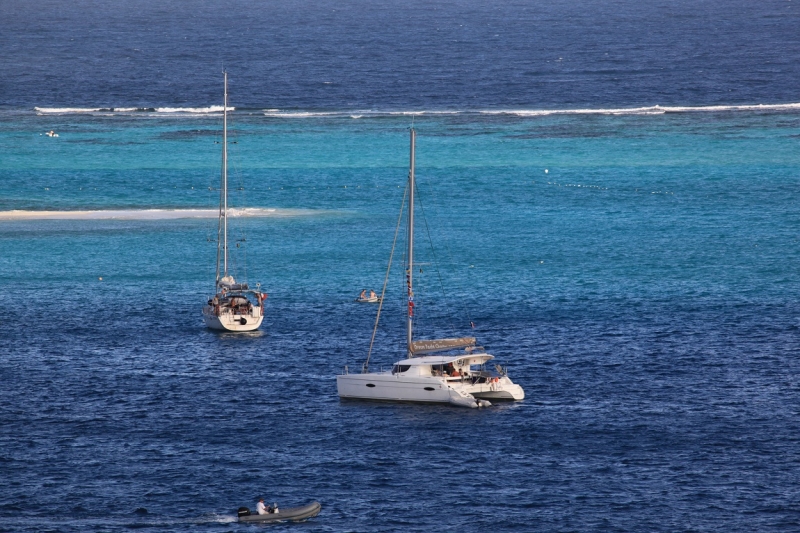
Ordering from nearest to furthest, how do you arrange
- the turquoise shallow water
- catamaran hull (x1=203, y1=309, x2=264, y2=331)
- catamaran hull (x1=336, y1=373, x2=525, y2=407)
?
the turquoise shallow water
catamaran hull (x1=336, y1=373, x2=525, y2=407)
catamaran hull (x1=203, y1=309, x2=264, y2=331)

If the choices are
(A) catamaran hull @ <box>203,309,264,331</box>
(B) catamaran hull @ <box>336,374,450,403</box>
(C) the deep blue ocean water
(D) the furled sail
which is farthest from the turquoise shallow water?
(D) the furled sail

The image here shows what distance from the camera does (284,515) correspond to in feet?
204

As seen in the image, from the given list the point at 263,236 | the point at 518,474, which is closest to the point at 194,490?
the point at 518,474

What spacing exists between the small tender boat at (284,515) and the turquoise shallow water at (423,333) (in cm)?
103

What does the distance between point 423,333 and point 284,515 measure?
3614 centimetres

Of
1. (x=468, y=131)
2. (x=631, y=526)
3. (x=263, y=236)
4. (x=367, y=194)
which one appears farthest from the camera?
(x=468, y=131)

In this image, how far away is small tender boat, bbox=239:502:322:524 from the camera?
203 feet

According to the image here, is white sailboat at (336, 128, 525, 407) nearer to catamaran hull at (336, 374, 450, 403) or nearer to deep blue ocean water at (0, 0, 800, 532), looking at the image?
catamaran hull at (336, 374, 450, 403)

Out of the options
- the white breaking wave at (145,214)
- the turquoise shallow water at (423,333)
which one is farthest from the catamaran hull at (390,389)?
the white breaking wave at (145,214)

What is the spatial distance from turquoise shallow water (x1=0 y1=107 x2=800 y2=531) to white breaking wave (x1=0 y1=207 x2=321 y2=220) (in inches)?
60.1

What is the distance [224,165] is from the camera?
106 meters

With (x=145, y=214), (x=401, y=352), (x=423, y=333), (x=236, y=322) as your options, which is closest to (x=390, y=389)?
(x=401, y=352)

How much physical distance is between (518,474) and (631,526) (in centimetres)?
800

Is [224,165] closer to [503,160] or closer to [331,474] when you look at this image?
[331,474]
